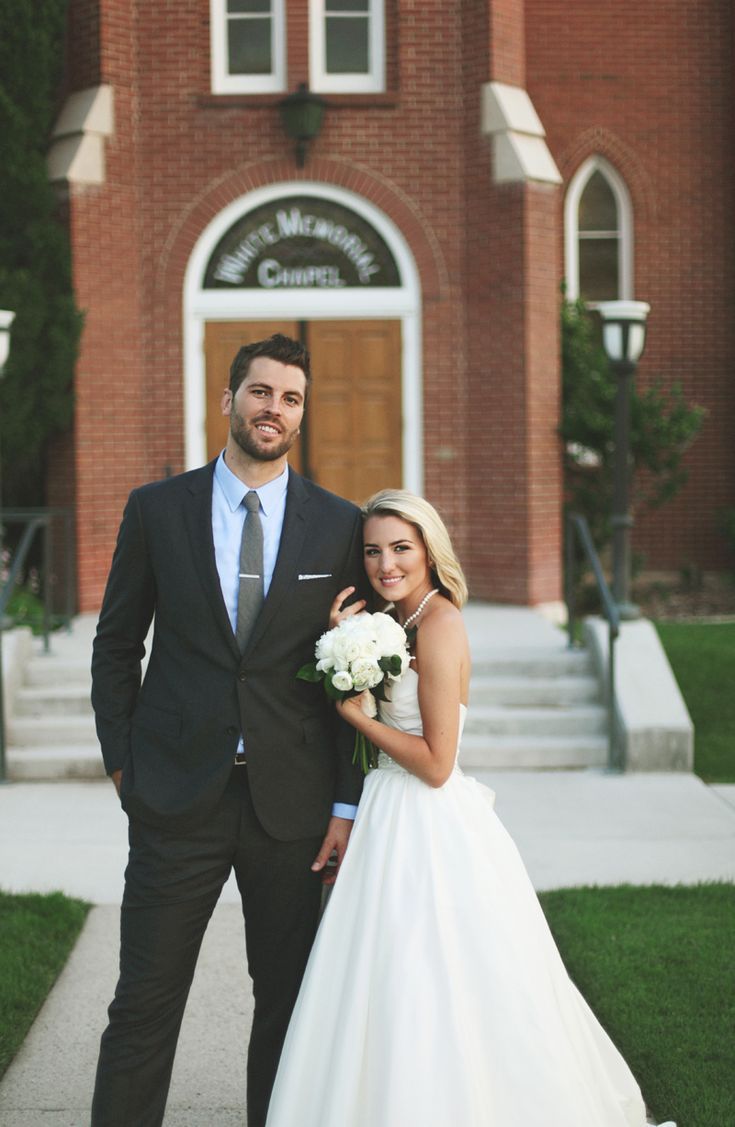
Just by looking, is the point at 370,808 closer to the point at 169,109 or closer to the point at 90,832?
the point at 90,832

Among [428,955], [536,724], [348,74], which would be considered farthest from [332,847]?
[348,74]

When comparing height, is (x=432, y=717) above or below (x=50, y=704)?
above

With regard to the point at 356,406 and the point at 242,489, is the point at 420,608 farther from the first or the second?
the point at 356,406

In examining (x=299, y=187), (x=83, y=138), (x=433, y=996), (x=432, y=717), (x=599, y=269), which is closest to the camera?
(x=433, y=996)

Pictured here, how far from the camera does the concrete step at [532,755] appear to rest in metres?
8.76

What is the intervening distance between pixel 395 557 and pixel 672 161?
44.3 ft

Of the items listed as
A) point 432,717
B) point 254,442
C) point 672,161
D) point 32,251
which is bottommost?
point 432,717

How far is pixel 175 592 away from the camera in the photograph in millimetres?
3379

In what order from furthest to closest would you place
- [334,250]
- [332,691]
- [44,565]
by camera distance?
[334,250]
[44,565]
[332,691]

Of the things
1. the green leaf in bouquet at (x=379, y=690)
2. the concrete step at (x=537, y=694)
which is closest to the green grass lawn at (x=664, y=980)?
the green leaf in bouquet at (x=379, y=690)

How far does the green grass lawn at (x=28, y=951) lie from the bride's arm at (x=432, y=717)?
1839 millimetres

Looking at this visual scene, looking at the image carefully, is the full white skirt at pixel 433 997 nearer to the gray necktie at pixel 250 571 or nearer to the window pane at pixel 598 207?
the gray necktie at pixel 250 571

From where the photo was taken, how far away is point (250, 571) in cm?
340

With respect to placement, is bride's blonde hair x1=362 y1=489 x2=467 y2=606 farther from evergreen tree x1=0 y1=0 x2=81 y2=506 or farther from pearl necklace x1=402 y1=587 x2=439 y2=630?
evergreen tree x1=0 y1=0 x2=81 y2=506
